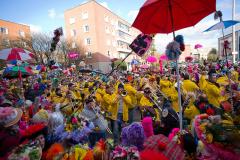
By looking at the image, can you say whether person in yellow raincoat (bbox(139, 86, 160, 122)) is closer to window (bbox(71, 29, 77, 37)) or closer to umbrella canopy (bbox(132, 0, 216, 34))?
umbrella canopy (bbox(132, 0, 216, 34))

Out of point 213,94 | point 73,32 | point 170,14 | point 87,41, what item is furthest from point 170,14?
point 73,32

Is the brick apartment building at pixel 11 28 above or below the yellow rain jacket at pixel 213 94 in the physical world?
above

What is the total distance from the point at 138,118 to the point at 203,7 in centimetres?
567

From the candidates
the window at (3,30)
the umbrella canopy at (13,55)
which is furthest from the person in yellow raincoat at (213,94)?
the window at (3,30)

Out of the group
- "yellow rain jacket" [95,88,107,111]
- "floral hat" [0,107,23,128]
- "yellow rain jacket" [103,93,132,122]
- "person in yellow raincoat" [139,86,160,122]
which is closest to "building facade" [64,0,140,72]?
"yellow rain jacket" [95,88,107,111]

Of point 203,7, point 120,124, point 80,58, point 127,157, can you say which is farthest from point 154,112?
point 80,58

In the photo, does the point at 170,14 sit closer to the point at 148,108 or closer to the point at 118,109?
the point at 148,108

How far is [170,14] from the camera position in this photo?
10.5 feet

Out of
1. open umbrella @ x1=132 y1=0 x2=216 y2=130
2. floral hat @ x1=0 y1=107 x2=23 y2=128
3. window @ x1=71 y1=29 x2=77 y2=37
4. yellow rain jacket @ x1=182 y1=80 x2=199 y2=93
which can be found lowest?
yellow rain jacket @ x1=182 y1=80 x2=199 y2=93

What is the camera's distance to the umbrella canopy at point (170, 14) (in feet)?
10.4

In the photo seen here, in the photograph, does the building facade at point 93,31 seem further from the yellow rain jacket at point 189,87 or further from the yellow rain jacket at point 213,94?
the yellow rain jacket at point 213,94

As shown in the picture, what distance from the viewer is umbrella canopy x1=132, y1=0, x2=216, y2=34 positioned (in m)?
3.18

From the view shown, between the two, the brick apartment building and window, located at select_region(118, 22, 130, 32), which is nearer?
the brick apartment building

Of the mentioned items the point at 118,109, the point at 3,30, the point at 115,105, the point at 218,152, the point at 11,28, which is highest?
the point at 11,28
